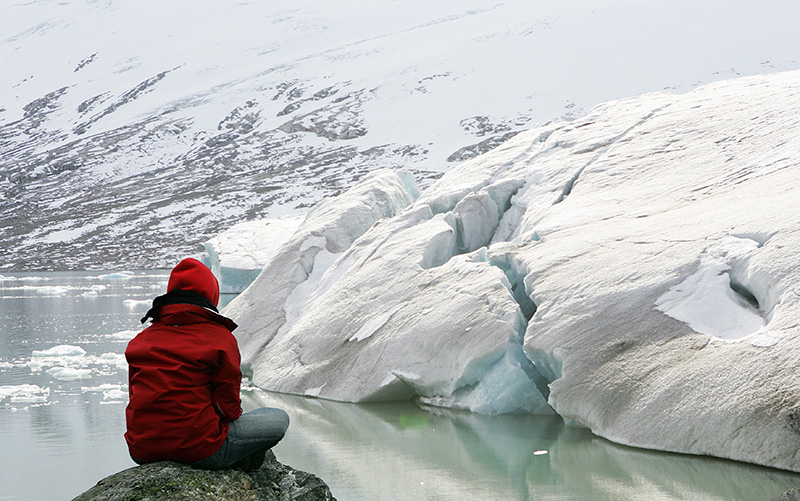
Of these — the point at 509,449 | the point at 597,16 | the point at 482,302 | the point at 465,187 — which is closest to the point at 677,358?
the point at 509,449

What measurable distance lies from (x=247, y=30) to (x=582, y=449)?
5859 inches

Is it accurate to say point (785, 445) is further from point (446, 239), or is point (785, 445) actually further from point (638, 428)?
point (446, 239)

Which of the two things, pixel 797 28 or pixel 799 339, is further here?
pixel 797 28

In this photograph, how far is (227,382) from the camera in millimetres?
3562

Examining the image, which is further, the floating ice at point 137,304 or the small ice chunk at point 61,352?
the floating ice at point 137,304

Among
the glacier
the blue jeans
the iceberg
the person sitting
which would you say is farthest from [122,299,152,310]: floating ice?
the person sitting

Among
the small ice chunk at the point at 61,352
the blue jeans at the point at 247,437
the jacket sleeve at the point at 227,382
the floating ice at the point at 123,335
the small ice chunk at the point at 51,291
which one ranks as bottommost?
the small ice chunk at the point at 51,291

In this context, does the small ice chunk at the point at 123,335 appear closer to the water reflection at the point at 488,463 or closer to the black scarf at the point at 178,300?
the water reflection at the point at 488,463

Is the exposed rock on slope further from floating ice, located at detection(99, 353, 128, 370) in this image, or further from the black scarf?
floating ice, located at detection(99, 353, 128, 370)

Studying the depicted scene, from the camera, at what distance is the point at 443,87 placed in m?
101

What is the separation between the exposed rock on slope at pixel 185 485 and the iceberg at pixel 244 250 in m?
21.4

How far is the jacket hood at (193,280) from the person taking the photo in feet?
11.8

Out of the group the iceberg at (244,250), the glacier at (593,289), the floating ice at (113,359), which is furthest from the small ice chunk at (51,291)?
the glacier at (593,289)

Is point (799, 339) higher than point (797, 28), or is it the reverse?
point (799, 339)
